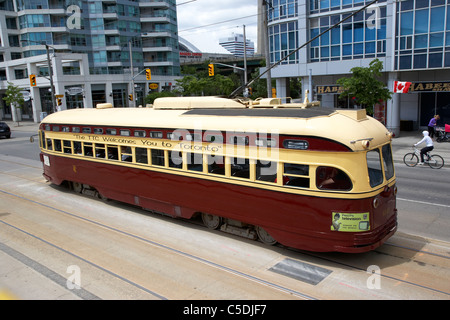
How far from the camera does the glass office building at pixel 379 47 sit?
2484 cm

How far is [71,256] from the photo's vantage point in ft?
27.4

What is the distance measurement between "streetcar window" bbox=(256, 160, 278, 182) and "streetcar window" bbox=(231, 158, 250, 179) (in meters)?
0.25

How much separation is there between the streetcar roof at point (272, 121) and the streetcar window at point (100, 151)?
2.96 feet

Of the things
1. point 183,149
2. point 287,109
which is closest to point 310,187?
point 287,109

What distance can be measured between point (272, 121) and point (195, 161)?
2.12 metres

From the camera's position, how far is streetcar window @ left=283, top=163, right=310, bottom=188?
723 cm

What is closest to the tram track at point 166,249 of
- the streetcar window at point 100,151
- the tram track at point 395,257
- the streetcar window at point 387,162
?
the tram track at point 395,257

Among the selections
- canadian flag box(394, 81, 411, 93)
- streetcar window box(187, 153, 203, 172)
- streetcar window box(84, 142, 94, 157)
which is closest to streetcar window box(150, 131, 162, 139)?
streetcar window box(187, 153, 203, 172)

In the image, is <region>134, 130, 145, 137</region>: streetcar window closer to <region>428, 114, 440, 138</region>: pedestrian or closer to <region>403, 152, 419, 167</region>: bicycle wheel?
<region>403, 152, 419, 167</region>: bicycle wheel

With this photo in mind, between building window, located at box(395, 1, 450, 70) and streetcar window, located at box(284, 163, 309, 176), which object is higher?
building window, located at box(395, 1, 450, 70)
